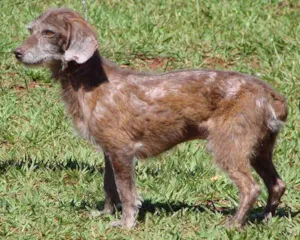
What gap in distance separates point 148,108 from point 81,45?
0.69 metres

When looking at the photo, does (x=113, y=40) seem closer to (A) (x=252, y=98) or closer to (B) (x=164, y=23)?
(B) (x=164, y=23)

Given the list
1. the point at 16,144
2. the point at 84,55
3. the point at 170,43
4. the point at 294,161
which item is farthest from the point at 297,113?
the point at 84,55

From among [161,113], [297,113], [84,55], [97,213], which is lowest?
[297,113]

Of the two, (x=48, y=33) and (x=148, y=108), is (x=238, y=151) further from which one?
(x=48, y=33)

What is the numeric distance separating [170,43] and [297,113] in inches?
83.6

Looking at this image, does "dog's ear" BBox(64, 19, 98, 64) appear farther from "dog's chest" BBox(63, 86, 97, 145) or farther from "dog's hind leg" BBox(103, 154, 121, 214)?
"dog's hind leg" BBox(103, 154, 121, 214)

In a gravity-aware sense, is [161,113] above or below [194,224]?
above

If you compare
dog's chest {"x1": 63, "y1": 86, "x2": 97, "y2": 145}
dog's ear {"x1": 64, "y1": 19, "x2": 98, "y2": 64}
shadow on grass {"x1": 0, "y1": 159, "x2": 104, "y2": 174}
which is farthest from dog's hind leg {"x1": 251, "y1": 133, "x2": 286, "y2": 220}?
shadow on grass {"x1": 0, "y1": 159, "x2": 104, "y2": 174}

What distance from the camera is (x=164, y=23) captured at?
38.6ft

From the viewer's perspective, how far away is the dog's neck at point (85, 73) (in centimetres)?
729

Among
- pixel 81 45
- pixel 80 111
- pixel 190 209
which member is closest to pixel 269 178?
pixel 190 209

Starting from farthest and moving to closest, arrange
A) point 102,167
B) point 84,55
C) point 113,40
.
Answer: point 113,40 < point 102,167 < point 84,55

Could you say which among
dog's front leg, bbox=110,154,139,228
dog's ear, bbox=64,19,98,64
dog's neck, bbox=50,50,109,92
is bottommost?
dog's front leg, bbox=110,154,139,228

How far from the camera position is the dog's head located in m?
7.16
